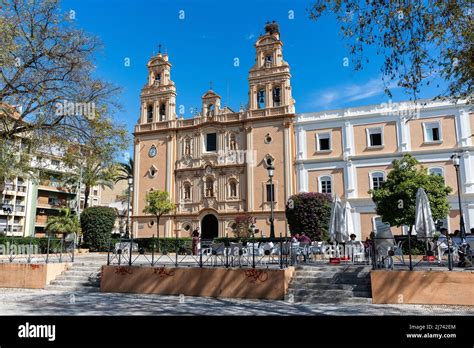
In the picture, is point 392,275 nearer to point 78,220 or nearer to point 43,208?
point 78,220

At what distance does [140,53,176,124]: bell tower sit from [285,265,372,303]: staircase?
2888cm

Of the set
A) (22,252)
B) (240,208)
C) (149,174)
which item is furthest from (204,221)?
(22,252)

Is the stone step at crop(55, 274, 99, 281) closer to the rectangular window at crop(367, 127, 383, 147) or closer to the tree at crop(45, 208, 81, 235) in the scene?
the tree at crop(45, 208, 81, 235)

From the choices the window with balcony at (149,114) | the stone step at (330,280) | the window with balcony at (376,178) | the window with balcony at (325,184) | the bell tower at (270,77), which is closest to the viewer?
the stone step at (330,280)

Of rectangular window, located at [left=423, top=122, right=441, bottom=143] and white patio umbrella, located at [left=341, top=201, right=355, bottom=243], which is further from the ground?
rectangular window, located at [left=423, top=122, right=441, bottom=143]

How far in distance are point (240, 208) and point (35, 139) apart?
69.7 ft

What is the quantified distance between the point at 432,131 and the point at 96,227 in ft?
84.3

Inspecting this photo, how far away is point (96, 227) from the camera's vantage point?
2775 cm

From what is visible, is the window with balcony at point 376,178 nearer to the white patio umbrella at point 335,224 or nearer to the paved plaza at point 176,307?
the white patio umbrella at point 335,224

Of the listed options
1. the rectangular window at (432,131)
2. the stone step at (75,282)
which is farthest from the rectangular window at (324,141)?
the stone step at (75,282)

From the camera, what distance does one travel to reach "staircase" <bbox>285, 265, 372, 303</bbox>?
1025 cm

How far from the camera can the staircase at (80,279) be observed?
13.4m

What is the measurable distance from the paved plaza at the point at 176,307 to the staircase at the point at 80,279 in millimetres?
1599

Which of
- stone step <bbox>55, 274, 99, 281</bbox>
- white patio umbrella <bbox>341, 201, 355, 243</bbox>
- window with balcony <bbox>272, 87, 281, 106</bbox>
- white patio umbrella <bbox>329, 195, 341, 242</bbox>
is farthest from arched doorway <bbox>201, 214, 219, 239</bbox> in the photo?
stone step <bbox>55, 274, 99, 281</bbox>
